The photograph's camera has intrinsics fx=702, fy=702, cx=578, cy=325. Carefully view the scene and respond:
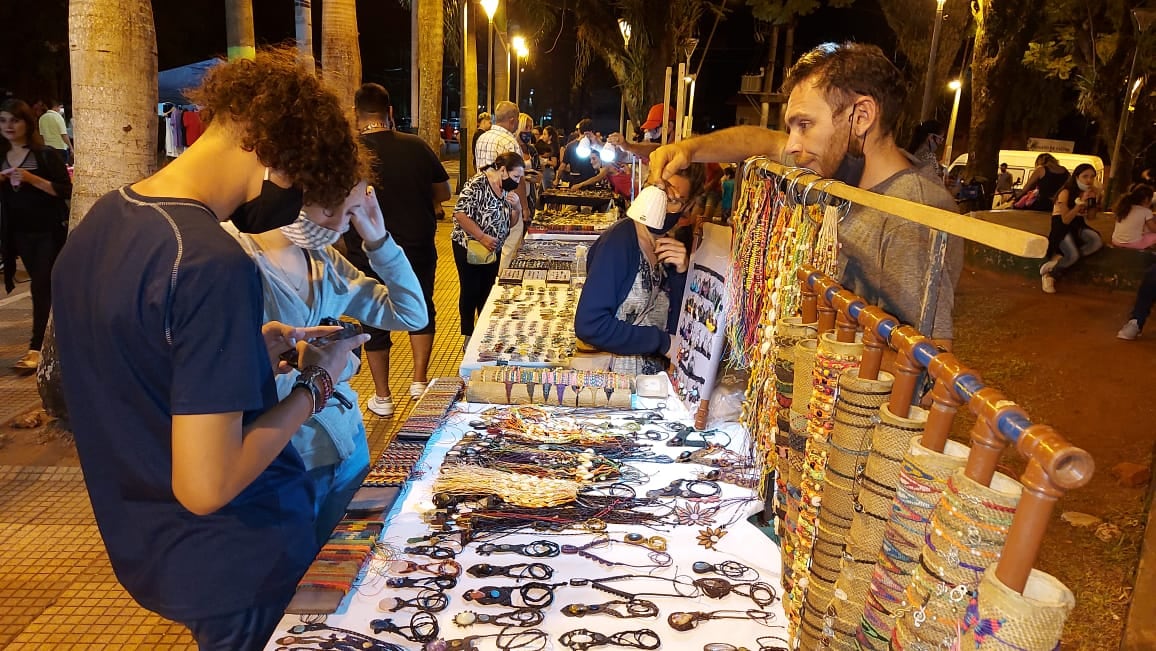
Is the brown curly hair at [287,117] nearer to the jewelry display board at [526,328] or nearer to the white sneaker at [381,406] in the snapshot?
the jewelry display board at [526,328]

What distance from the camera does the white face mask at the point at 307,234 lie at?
7.15ft

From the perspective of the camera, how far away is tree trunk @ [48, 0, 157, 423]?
3922mm

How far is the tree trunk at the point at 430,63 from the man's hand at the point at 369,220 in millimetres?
9619

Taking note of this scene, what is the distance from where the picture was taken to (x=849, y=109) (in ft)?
5.27

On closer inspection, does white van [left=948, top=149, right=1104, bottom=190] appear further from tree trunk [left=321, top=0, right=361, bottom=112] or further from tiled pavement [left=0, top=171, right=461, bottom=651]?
tiled pavement [left=0, top=171, right=461, bottom=651]

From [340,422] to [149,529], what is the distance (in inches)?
33.9

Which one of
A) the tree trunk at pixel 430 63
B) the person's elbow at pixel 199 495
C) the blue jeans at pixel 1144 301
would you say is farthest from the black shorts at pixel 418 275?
the blue jeans at pixel 1144 301

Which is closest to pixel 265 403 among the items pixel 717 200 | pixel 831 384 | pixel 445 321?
pixel 831 384

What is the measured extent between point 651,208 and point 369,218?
1.16 m

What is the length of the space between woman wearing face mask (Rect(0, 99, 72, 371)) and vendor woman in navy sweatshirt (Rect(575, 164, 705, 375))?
4.45 m

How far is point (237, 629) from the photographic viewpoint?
164cm

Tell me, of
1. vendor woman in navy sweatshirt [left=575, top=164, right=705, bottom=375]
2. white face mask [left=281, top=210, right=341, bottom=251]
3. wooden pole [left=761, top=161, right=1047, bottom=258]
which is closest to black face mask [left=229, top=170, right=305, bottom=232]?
white face mask [left=281, top=210, right=341, bottom=251]

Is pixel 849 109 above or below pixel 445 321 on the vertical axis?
above

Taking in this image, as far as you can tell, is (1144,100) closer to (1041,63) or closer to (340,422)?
(1041,63)
